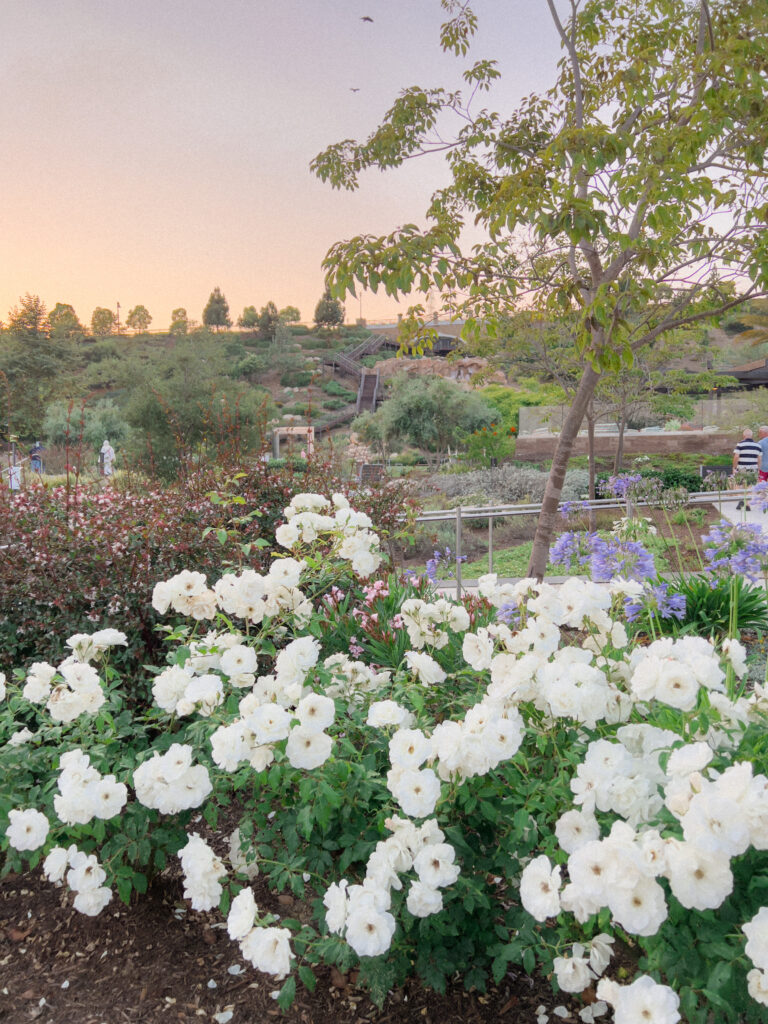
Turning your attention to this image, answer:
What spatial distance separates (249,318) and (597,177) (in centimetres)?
7130

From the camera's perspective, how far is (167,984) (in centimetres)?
202

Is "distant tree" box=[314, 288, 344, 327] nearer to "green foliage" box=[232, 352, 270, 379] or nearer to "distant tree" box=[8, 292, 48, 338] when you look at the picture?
"green foliage" box=[232, 352, 270, 379]

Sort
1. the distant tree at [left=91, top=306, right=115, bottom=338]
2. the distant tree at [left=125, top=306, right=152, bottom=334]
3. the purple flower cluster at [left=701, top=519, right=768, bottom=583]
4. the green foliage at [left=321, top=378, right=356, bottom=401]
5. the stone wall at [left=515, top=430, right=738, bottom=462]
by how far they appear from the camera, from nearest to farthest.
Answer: the purple flower cluster at [left=701, top=519, right=768, bottom=583], the stone wall at [left=515, top=430, right=738, bottom=462], the green foliage at [left=321, top=378, right=356, bottom=401], the distant tree at [left=91, top=306, right=115, bottom=338], the distant tree at [left=125, top=306, right=152, bottom=334]

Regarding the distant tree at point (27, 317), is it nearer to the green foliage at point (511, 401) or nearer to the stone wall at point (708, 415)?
the green foliage at point (511, 401)

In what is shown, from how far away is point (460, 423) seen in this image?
21.9 metres

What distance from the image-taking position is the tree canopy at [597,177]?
3.75 m

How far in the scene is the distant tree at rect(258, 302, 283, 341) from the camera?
69.2 meters

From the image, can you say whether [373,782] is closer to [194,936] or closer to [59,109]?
[194,936]

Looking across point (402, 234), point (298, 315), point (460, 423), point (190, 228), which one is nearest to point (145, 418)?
point (460, 423)

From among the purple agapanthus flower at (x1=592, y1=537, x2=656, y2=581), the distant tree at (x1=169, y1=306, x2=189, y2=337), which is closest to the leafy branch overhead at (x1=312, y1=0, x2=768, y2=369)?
the purple agapanthus flower at (x1=592, y1=537, x2=656, y2=581)

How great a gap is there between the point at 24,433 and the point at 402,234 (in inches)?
1061

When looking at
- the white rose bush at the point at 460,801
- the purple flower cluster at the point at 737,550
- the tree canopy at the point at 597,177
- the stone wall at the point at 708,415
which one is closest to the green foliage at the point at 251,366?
the stone wall at the point at 708,415

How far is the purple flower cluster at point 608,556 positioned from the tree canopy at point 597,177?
0.15 metres

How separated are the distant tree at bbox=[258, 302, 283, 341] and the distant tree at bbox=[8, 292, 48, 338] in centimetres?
3588
